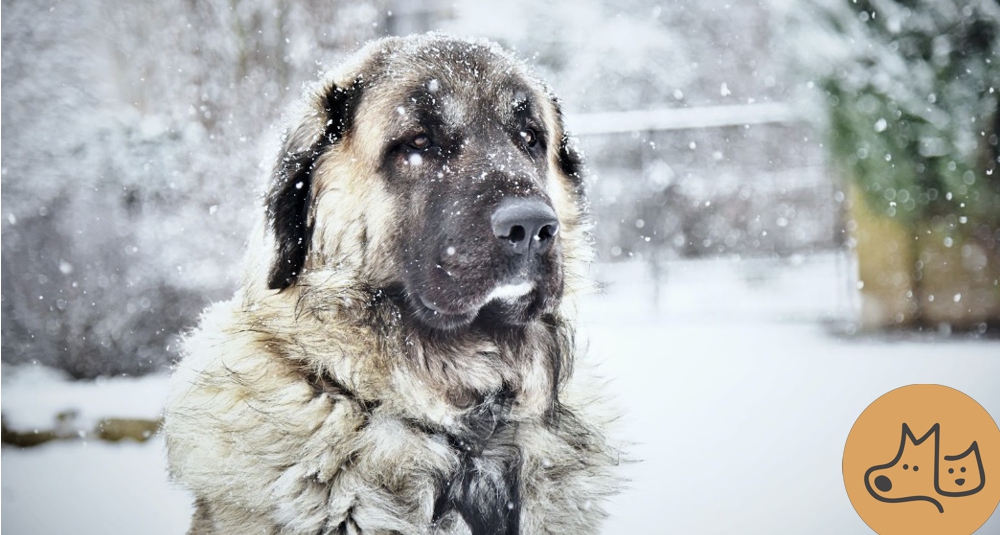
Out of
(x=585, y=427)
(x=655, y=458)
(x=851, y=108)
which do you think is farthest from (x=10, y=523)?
(x=851, y=108)

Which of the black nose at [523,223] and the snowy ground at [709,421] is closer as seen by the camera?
the black nose at [523,223]

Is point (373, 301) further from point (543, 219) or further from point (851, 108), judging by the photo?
point (851, 108)

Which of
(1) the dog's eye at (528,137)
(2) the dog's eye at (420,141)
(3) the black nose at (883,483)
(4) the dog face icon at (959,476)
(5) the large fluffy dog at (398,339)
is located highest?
(1) the dog's eye at (528,137)

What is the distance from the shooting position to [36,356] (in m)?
1.99

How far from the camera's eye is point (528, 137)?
1.33 meters

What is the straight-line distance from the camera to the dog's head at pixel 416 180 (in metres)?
1.11

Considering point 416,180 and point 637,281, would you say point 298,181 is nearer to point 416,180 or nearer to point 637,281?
point 416,180

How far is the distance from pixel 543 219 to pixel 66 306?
1.85 metres

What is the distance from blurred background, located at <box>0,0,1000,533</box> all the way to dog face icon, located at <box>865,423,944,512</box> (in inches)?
4.3

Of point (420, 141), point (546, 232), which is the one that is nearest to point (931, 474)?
point (546, 232)

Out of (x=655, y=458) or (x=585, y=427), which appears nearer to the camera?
(x=585, y=427)

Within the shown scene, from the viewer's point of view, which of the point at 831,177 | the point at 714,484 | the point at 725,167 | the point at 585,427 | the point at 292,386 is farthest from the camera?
the point at 725,167

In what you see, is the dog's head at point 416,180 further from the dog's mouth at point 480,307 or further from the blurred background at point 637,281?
the blurred background at point 637,281

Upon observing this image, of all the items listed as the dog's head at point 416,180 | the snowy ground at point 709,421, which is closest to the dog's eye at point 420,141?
the dog's head at point 416,180
